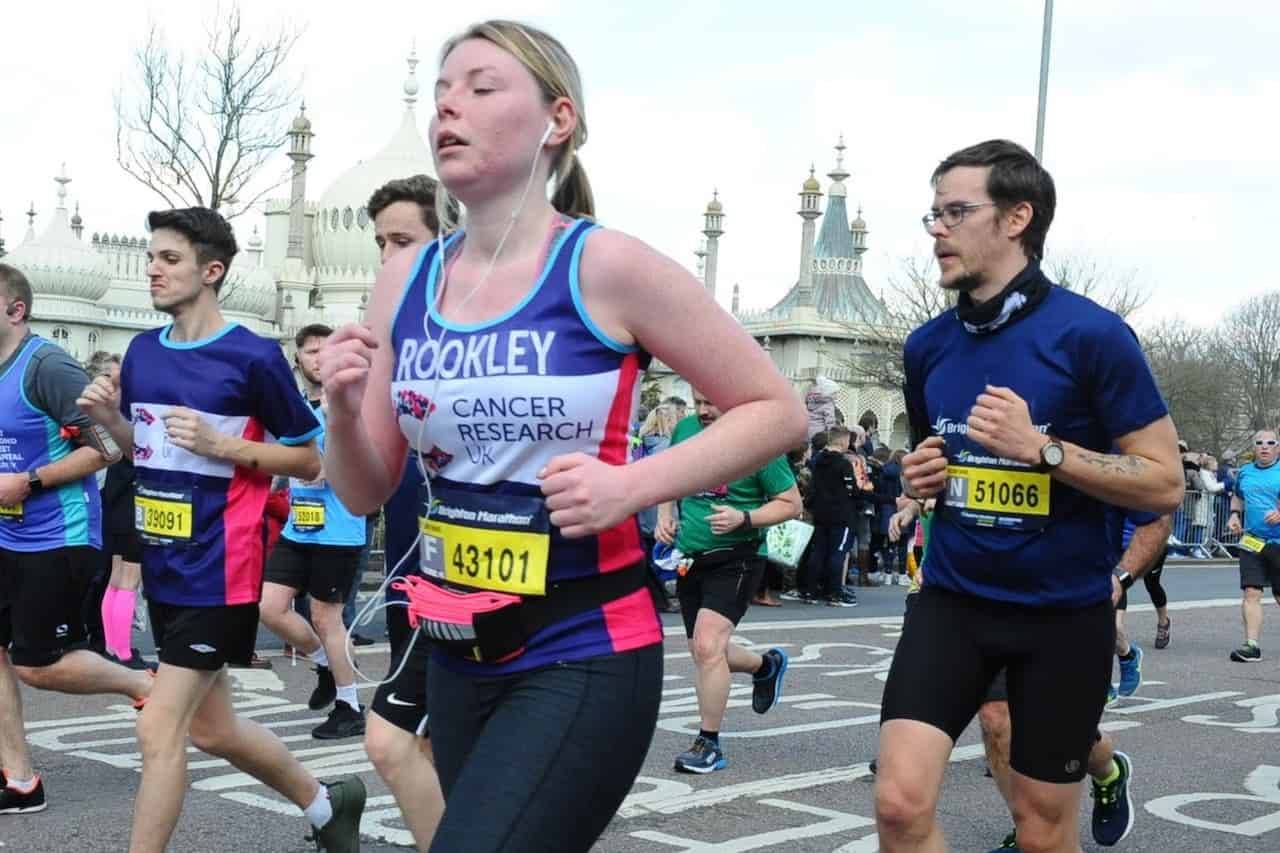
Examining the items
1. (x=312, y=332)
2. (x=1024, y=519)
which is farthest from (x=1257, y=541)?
(x=1024, y=519)

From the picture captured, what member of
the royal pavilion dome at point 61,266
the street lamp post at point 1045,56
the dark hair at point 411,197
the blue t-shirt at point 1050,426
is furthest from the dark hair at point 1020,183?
the royal pavilion dome at point 61,266

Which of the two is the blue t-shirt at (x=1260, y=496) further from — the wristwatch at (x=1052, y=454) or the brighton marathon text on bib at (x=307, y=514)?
the wristwatch at (x=1052, y=454)

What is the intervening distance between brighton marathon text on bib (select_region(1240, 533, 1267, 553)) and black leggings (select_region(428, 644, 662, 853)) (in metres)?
12.1

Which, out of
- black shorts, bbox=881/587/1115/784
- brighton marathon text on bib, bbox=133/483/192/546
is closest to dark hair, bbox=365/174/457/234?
brighton marathon text on bib, bbox=133/483/192/546

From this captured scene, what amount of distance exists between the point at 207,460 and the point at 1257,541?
35.1 ft

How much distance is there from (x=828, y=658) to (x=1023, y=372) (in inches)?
329

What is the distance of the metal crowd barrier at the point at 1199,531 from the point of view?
98.5 feet

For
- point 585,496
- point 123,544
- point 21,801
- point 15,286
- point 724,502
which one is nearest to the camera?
point 585,496

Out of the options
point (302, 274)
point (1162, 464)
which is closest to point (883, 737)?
point (1162, 464)

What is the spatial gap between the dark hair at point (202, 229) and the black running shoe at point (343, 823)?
166 centimetres

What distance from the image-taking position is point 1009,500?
470 centimetres

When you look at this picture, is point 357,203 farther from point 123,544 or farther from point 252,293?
point 123,544

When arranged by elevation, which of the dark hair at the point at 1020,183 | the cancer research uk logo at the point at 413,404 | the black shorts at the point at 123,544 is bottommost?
the black shorts at the point at 123,544

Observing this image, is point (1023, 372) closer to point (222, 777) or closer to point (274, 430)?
point (274, 430)
